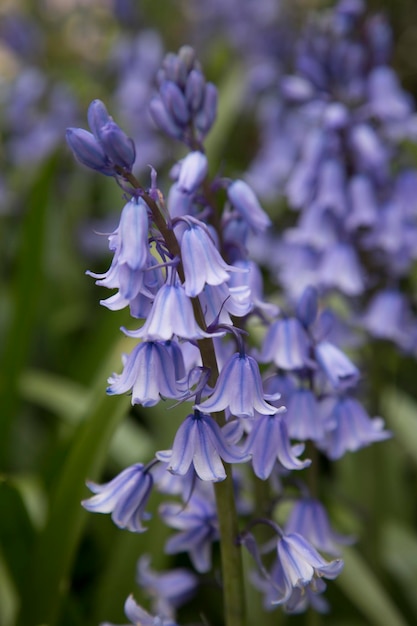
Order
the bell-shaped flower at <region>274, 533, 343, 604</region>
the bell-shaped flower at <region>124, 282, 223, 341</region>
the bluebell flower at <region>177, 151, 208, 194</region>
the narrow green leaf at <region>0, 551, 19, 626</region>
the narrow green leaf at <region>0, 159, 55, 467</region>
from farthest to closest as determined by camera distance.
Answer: the narrow green leaf at <region>0, 159, 55, 467</region> → the narrow green leaf at <region>0, 551, 19, 626</region> → the bluebell flower at <region>177, 151, 208, 194</region> → the bell-shaped flower at <region>274, 533, 343, 604</region> → the bell-shaped flower at <region>124, 282, 223, 341</region>

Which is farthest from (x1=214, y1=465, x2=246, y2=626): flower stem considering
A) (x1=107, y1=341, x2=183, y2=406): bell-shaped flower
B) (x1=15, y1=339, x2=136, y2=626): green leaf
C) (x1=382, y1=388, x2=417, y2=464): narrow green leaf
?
(x1=382, y1=388, x2=417, y2=464): narrow green leaf

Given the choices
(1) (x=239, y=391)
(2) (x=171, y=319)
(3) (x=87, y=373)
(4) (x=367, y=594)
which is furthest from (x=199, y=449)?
(3) (x=87, y=373)

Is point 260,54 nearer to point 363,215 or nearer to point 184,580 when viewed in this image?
point 363,215

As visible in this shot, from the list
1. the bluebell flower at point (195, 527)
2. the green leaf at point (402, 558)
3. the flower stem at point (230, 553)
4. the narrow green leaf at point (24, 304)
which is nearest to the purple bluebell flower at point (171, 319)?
the flower stem at point (230, 553)

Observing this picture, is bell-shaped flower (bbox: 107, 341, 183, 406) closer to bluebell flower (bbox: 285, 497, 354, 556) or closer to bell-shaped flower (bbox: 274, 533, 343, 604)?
bell-shaped flower (bbox: 274, 533, 343, 604)

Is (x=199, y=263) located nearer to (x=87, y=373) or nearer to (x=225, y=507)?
(x=225, y=507)
